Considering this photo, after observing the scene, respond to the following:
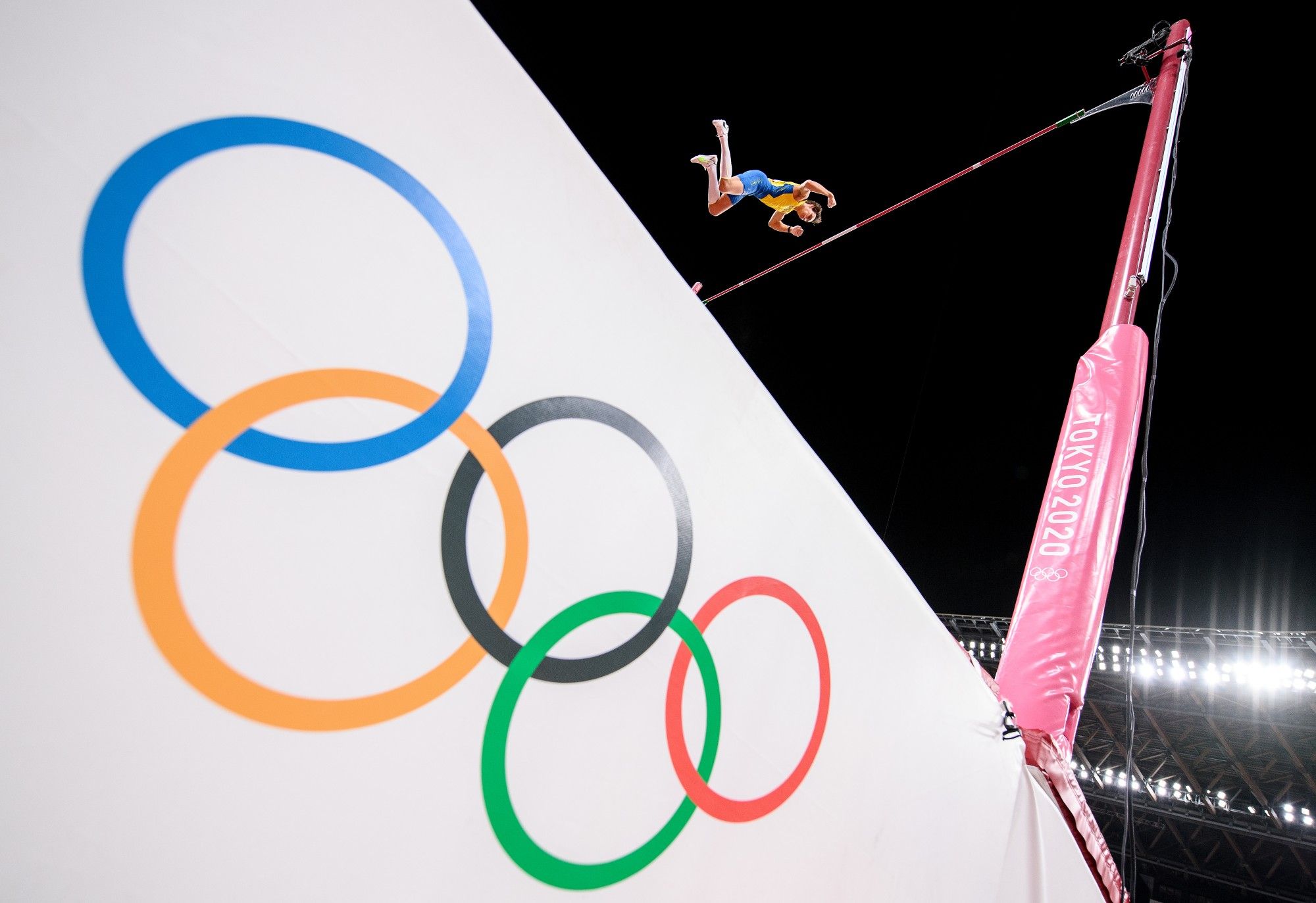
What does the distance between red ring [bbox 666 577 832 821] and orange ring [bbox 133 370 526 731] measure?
37cm

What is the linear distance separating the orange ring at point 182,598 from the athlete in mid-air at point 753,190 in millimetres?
2723

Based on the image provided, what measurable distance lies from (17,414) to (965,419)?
362 inches

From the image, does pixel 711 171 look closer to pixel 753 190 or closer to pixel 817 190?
pixel 753 190

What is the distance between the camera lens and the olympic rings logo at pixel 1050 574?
243cm

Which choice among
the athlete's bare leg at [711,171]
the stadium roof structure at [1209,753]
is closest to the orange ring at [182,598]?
the athlete's bare leg at [711,171]

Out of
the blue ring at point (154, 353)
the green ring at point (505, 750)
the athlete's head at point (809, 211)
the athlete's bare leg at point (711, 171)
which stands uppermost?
the athlete's head at point (809, 211)

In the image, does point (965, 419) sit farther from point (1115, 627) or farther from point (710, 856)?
point (710, 856)

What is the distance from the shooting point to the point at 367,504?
88 cm

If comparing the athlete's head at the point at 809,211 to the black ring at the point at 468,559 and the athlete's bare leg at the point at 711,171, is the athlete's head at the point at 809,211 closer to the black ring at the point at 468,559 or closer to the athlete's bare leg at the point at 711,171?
the athlete's bare leg at the point at 711,171

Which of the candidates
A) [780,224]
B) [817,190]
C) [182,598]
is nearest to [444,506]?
[182,598]

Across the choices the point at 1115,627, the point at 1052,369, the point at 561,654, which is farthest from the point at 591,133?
the point at 1115,627

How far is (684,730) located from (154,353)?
98 cm

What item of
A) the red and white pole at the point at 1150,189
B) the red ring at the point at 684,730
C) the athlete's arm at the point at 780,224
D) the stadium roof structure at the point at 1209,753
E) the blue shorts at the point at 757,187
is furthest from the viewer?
the stadium roof structure at the point at 1209,753

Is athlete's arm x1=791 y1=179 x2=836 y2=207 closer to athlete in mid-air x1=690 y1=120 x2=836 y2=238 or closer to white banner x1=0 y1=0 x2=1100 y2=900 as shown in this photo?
athlete in mid-air x1=690 y1=120 x2=836 y2=238
